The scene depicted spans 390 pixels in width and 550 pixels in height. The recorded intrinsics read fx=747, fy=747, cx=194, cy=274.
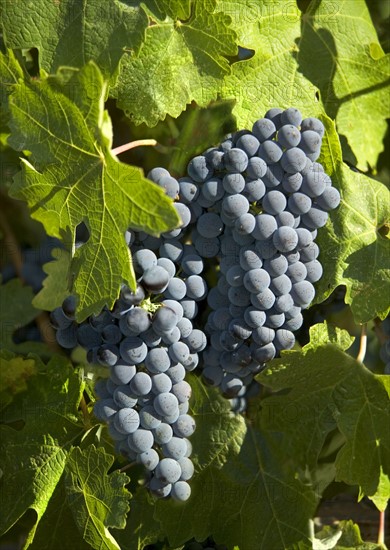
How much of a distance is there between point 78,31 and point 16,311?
2.65ft

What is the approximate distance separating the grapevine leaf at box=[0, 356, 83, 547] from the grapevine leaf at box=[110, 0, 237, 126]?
58 centimetres

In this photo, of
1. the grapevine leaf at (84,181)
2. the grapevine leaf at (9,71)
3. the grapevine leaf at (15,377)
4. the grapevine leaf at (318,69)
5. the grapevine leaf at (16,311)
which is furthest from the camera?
the grapevine leaf at (16,311)

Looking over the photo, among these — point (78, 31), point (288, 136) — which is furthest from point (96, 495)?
point (78, 31)

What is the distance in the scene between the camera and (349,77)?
1640 millimetres

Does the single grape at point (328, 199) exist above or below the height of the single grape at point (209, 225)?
above

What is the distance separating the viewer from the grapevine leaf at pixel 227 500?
5.15 ft

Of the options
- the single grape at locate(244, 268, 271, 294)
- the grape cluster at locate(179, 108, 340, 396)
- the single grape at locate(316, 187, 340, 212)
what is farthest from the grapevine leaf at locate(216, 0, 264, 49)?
the single grape at locate(244, 268, 271, 294)

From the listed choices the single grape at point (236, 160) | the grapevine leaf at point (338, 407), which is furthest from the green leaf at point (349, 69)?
the grapevine leaf at point (338, 407)

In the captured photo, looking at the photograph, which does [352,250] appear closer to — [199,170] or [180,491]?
[199,170]

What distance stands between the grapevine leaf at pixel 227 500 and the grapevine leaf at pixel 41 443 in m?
0.19

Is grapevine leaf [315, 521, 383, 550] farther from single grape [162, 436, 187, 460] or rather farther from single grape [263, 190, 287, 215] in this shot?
single grape [263, 190, 287, 215]

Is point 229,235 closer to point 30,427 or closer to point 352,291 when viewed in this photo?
point 352,291

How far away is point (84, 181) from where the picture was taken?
1.29 meters

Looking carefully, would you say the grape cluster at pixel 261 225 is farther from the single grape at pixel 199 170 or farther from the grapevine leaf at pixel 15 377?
the grapevine leaf at pixel 15 377
